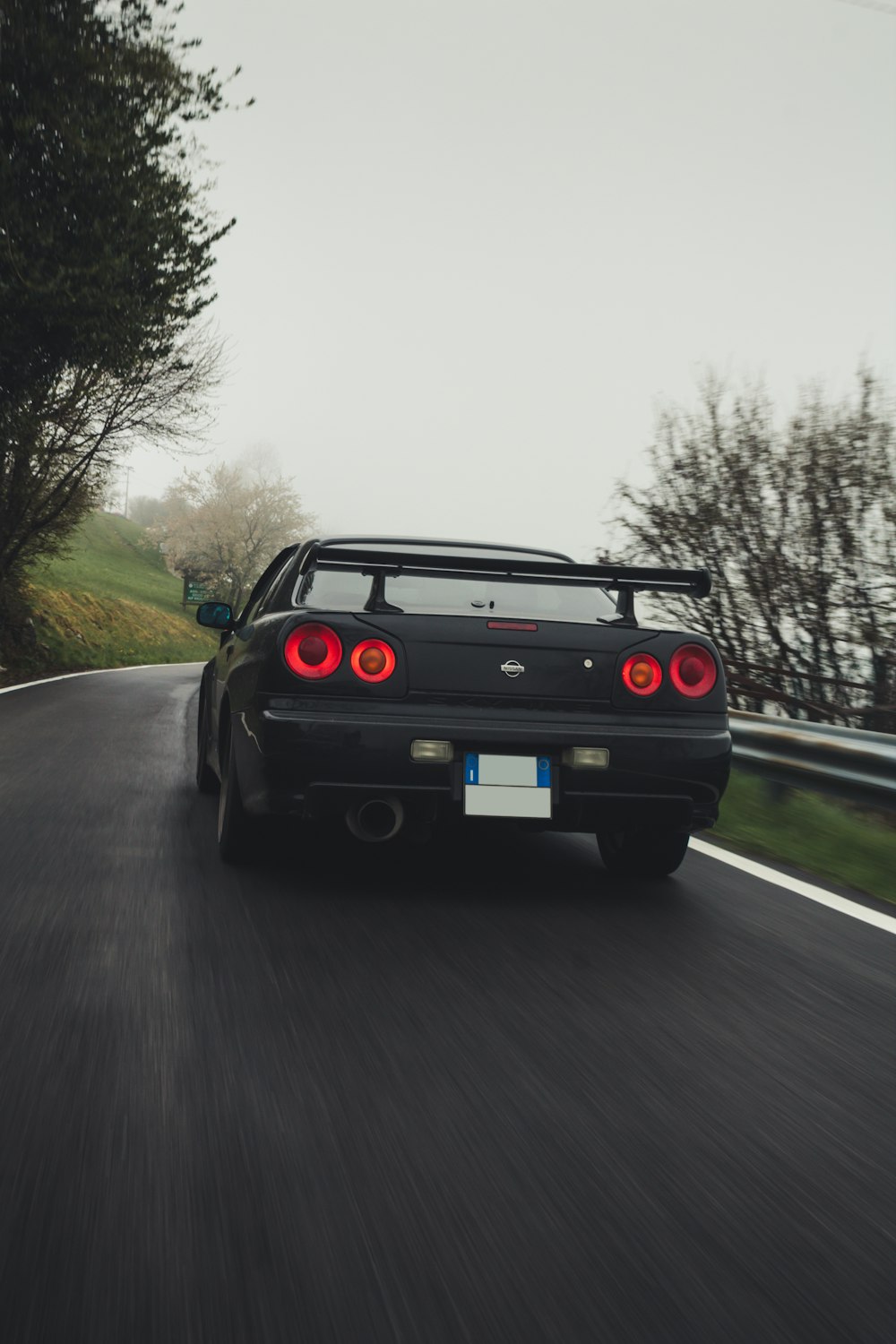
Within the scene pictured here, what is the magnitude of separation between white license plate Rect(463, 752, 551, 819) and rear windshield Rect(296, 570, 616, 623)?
0.60 m

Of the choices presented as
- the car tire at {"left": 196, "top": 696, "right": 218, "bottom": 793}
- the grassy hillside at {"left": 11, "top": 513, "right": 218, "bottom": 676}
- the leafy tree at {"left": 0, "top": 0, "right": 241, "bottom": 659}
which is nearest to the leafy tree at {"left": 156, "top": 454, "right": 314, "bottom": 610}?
the grassy hillside at {"left": 11, "top": 513, "right": 218, "bottom": 676}

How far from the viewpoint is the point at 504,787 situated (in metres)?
4.34

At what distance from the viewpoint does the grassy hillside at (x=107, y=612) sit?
26984 mm

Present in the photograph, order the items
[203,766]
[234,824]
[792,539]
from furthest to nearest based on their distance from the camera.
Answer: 1. [792,539]
2. [203,766]
3. [234,824]

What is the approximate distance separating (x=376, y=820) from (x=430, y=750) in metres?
0.41

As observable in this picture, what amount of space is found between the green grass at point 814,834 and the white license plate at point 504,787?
1.93 metres

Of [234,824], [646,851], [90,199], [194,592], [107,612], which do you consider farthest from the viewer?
[194,592]

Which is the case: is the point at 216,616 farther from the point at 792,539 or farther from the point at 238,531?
the point at 238,531

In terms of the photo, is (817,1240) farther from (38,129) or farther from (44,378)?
(44,378)

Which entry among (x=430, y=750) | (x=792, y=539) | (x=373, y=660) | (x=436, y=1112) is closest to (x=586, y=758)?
(x=430, y=750)

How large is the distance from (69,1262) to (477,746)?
267 cm

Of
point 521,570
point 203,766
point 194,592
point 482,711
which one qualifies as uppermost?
point 194,592

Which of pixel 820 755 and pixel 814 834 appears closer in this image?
pixel 820 755

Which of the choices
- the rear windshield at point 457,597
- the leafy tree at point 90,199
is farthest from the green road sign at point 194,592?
the rear windshield at point 457,597
